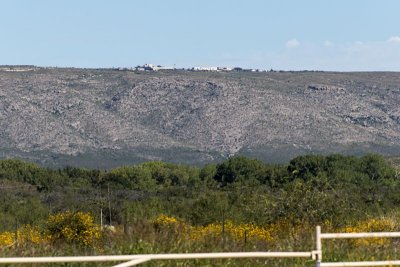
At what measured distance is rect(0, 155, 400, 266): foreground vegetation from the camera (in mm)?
15281

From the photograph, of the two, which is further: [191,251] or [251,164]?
[251,164]

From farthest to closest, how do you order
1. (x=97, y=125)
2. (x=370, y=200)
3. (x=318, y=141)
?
(x=97, y=125)
(x=318, y=141)
(x=370, y=200)

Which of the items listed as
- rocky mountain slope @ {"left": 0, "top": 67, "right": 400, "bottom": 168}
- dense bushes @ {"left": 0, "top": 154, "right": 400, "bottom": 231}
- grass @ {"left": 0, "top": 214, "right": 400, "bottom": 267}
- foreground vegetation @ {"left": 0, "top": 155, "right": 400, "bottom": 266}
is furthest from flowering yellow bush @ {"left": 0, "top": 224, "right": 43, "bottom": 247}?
rocky mountain slope @ {"left": 0, "top": 67, "right": 400, "bottom": 168}

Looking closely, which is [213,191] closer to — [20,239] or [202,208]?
[202,208]

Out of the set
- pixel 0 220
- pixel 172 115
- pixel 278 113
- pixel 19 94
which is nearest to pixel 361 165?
pixel 0 220

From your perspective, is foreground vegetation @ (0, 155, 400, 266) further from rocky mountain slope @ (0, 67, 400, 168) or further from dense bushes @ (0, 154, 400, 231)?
rocky mountain slope @ (0, 67, 400, 168)

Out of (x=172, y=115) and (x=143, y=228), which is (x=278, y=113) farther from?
(x=143, y=228)

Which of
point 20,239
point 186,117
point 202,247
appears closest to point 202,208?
point 20,239

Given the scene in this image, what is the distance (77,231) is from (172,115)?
322ft

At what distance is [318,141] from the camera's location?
11081 centimetres

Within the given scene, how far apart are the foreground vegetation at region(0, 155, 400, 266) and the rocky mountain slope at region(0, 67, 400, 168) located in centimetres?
3215

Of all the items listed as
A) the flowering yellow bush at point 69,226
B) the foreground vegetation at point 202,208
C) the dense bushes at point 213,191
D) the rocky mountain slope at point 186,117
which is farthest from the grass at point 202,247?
the rocky mountain slope at point 186,117

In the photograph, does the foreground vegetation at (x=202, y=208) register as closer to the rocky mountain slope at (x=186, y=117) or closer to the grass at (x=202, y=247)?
the grass at (x=202, y=247)

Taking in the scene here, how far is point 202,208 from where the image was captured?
42406 mm
